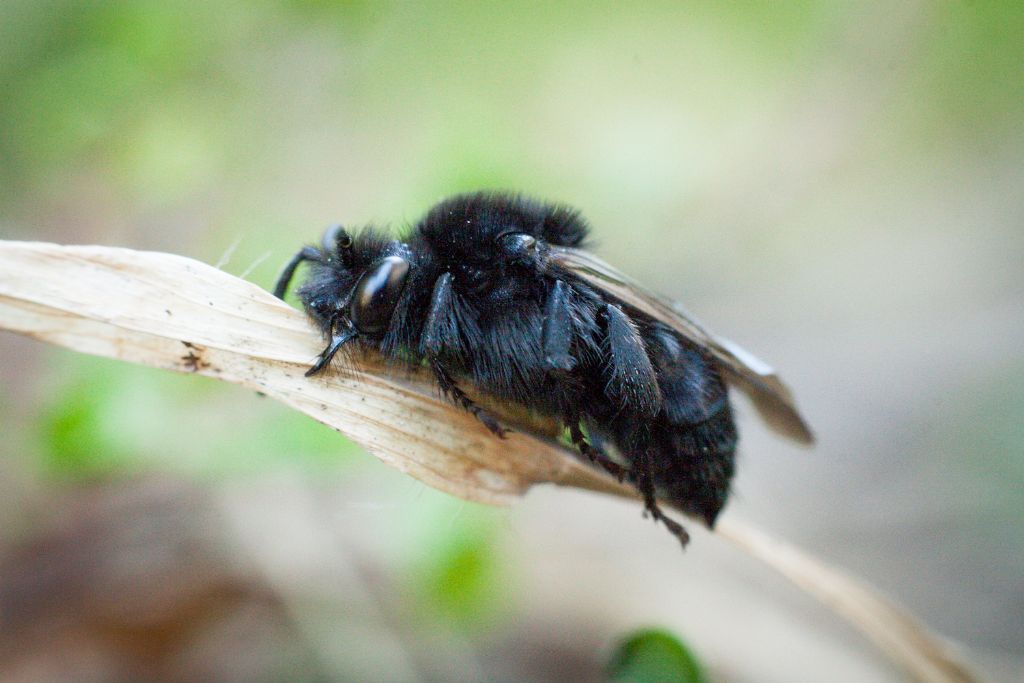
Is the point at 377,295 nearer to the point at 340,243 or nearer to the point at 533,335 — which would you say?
the point at 340,243

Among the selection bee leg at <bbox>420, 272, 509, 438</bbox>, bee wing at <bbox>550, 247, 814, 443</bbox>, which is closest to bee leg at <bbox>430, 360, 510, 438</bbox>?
bee leg at <bbox>420, 272, 509, 438</bbox>

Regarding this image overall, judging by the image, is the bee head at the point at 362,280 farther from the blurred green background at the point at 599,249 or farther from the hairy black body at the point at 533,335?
the blurred green background at the point at 599,249

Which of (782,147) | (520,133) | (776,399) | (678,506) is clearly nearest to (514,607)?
(678,506)

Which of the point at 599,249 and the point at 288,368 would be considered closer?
the point at 288,368

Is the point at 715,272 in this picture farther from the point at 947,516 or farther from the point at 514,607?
the point at 514,607

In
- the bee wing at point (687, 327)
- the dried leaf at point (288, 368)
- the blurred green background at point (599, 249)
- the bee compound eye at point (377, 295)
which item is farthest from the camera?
the blurred green background at point (599, 249)

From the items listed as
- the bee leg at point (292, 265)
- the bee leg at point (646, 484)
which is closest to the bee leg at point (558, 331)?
the bee leg at point (646, 484)

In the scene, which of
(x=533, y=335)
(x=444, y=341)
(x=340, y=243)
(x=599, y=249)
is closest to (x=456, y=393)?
(x=444, y=341)

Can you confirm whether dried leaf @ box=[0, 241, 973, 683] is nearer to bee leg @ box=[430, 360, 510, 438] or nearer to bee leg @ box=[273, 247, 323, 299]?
bee leg @ box=[430, 360, 510, 438]
